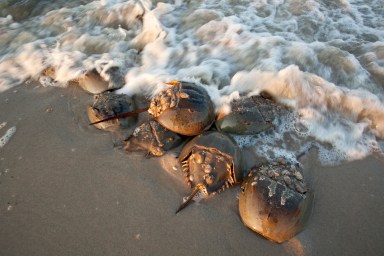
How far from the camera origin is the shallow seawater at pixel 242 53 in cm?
272

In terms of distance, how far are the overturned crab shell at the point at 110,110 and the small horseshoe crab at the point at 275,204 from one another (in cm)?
117

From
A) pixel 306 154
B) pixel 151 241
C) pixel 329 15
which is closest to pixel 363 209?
pixel 306 154

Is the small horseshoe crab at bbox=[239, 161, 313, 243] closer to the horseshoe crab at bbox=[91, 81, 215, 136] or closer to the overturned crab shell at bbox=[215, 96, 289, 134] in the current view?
the overturned crab shell at bbox=[215, 96, 289, 134]

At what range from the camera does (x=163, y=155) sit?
2463mm

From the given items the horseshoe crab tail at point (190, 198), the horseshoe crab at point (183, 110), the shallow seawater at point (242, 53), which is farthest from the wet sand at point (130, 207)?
the shallow seawater at point (242, 53)

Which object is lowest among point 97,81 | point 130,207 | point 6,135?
point 130,207

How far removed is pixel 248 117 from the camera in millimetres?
2527

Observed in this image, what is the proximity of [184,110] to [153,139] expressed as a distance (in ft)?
1.12

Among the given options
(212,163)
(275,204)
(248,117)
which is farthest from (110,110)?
(275,204)

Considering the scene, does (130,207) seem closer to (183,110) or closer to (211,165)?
(211,165)

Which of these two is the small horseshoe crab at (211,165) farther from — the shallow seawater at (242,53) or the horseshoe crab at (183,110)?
the shallow seawater at (242,53)

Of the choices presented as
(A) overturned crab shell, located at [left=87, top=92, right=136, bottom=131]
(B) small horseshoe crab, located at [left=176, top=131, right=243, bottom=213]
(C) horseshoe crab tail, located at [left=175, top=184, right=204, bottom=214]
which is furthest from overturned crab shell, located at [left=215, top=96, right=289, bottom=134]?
(A) overturned crab shell, located at [left=87, top=92, right=136, bottom=131]

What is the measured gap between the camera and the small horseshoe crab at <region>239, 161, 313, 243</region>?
1.96 m

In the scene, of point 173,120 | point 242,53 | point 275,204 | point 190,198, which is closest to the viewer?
point 275,204
